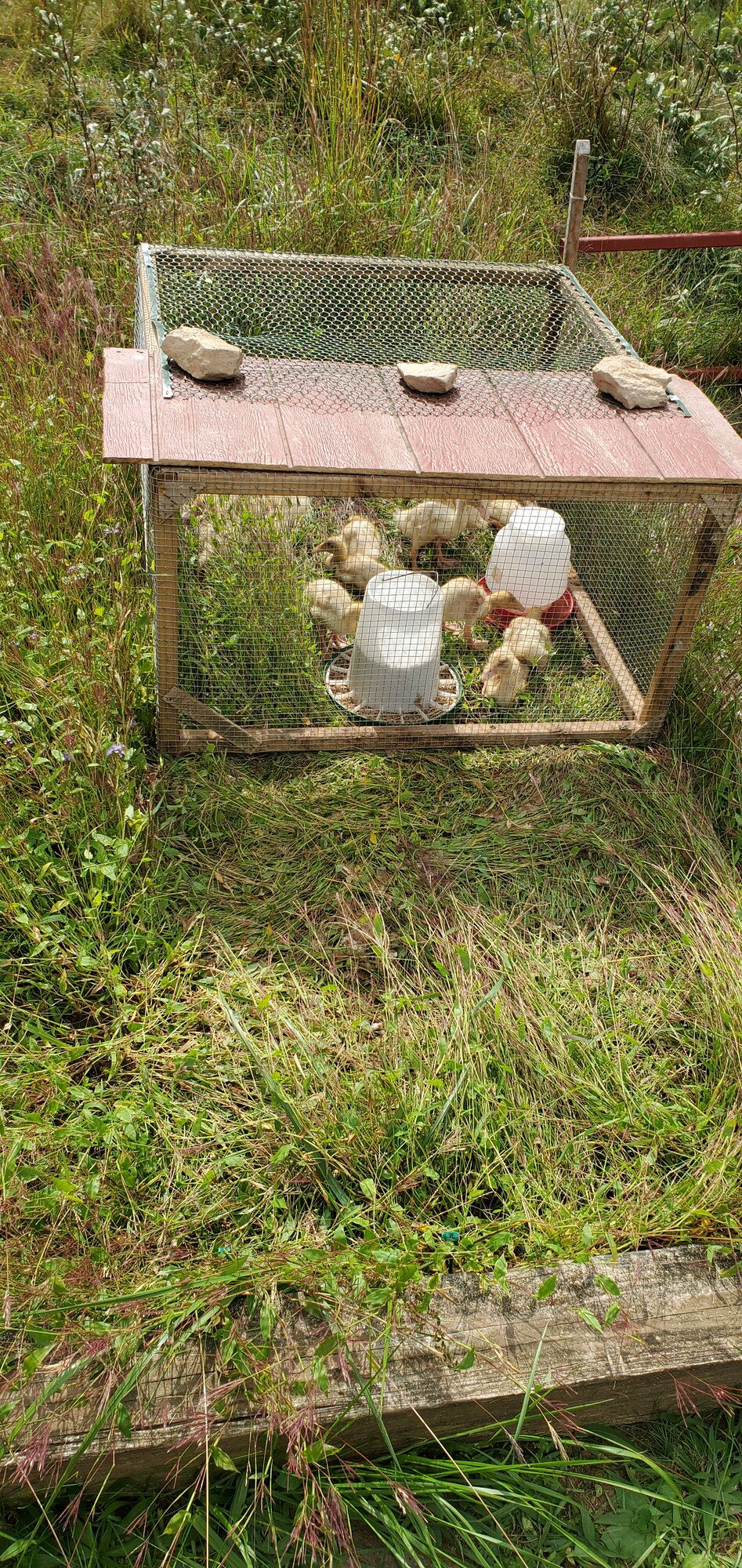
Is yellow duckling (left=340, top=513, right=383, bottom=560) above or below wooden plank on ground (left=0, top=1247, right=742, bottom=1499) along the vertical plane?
above

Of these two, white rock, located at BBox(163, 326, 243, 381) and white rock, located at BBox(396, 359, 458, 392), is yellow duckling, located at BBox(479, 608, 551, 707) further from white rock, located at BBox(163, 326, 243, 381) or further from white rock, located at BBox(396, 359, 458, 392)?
white rock, located at BBox(163, 326, 243, 381)

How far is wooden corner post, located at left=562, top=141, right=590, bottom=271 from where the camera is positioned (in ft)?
12.7

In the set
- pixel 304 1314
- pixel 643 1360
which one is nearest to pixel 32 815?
pixel 304 1314

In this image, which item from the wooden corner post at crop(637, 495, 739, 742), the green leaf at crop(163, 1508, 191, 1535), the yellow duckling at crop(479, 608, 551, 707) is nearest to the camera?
the green leaf at crop(163, 1508, 191, 1535)

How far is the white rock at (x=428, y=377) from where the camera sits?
10.2 ft

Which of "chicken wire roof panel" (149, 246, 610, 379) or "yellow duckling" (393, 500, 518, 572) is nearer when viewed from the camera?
"chicken wire roof panel" (149, 246, 610, 379)

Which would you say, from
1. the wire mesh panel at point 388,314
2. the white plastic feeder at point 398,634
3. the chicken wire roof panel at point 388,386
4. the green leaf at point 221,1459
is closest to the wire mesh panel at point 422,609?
the white plastic feeder at point 398,634

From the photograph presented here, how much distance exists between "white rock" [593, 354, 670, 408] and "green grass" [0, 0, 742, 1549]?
2.22 ft

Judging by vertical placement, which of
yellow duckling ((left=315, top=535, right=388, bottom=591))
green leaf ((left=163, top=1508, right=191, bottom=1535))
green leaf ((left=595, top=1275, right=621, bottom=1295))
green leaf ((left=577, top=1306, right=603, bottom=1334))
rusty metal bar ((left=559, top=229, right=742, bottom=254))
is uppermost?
rusty metal bar ((left=559, top=229, right=742, bottom=254))

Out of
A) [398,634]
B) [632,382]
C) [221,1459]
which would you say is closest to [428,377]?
[632,382]

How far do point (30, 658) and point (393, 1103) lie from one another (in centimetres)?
A: 150

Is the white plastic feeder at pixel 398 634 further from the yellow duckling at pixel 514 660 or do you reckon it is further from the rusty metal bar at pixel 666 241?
the rusty metal bar at pixel 666 241

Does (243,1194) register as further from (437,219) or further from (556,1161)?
(437,219)

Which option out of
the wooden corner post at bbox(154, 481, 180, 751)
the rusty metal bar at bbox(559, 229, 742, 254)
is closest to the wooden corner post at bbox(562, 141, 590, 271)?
the rusty metal bar at bbox(559, 229, 742, 254)
